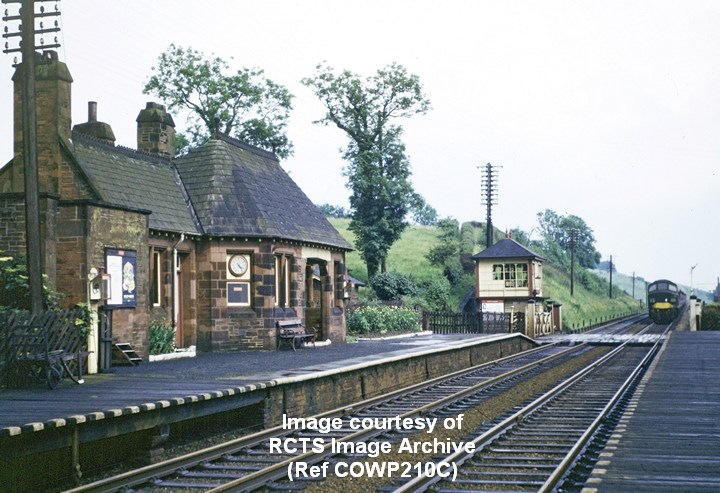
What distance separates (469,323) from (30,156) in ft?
107

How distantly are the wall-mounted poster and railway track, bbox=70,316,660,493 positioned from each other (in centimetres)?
587

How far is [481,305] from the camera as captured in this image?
186ft

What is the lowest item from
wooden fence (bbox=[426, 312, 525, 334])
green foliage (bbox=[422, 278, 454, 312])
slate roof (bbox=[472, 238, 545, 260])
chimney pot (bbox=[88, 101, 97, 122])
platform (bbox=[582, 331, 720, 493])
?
platform (bbox=[582, 331, 720, 493])

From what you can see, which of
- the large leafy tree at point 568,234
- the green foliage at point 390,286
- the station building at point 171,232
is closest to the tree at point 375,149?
the green foliage at point 390,286

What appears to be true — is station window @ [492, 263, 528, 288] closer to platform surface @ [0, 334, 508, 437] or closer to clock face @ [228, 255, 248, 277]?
platform surface @ [0, 334, 508, 437]

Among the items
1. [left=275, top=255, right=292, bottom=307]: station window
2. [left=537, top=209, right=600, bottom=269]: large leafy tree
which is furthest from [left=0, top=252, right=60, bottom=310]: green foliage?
[left=537, top=209, right=600, bottom=269]: large leafy tree

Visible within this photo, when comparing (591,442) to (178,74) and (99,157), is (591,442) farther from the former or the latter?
(178,74)

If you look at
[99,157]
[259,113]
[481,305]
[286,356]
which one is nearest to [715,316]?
[481,305]

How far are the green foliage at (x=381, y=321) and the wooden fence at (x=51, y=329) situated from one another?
19017 millimetres

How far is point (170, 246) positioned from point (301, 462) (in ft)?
42.3

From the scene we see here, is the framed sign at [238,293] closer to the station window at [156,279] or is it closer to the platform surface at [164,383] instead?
the platform surface at [164,383]

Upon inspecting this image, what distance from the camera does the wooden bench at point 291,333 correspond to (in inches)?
978

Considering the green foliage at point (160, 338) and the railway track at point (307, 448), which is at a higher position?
the green foliage at point (160, 338)

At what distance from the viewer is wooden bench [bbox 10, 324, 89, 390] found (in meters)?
14.2
